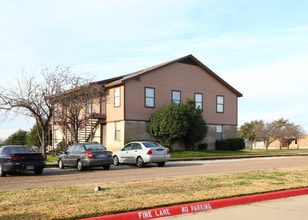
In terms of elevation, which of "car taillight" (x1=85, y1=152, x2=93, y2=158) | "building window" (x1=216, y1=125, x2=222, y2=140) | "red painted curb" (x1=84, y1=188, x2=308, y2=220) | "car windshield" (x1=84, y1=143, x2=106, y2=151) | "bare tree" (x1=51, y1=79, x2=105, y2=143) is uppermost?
"bare tree" (x1=51, y1=79, x2=105, y2=143)

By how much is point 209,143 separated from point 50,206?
34.7m

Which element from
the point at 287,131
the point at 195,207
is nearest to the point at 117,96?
the point at 195,207

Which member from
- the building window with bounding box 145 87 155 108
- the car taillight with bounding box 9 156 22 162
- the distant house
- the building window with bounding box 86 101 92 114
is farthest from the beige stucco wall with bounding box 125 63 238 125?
the car taillight with bounding box 9 156 22 162

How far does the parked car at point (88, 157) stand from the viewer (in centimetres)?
2088

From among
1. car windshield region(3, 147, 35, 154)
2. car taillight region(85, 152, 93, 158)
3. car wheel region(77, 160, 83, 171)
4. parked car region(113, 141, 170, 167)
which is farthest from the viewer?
parked car region(113, 141, 170, 167)

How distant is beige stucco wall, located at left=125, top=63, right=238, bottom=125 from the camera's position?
3712 cm

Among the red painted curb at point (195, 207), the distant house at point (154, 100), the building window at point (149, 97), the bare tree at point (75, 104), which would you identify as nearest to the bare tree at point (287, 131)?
the distant house at point (154, 100)

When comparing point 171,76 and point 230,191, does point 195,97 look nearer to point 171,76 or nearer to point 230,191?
point 171,76

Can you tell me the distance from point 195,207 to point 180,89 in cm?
3152

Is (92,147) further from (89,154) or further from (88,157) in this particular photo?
(88,157)

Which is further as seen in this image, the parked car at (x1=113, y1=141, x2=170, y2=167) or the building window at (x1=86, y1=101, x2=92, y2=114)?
the building window at (x1=86, y1=101, x2=92, y2=114)

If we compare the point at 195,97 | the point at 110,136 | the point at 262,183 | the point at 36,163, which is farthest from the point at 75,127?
the point at 262,183

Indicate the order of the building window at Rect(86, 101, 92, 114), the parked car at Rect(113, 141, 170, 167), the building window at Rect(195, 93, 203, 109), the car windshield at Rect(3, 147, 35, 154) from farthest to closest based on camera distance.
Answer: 1. the building window at Rect(195, 93, 203, 109)
2. the building window at Rect(86, 101, 92, 114)
3. the parked car at Rect(113, 141, 170, 167)
4. the car windshield at Rect(3, 147, 35, 154)

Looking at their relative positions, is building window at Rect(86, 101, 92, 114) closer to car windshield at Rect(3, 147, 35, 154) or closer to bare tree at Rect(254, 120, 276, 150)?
car windshield at Rect(3, 147, 35, 154)
